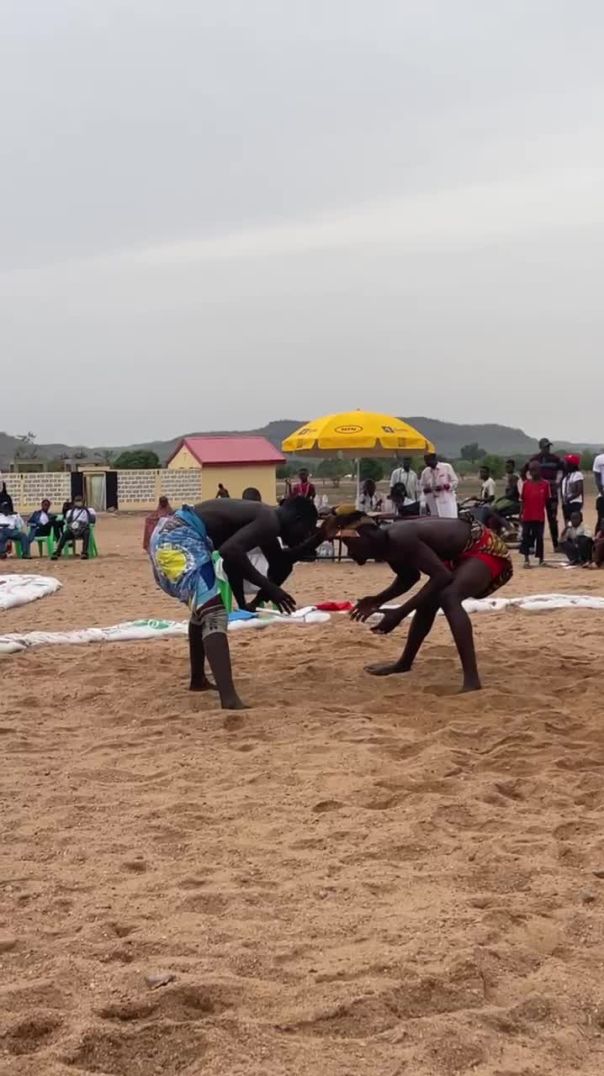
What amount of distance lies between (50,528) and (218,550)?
1287 centimetres

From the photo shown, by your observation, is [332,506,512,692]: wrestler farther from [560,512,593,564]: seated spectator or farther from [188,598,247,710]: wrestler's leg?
[560,512,593,564]: seated spectator

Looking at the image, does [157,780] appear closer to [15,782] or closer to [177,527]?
[15,782]

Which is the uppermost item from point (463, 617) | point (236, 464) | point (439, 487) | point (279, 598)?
point (236, 464)

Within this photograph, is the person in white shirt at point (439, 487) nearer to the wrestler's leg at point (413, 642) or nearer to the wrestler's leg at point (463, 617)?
the wrestler's leg at point (413, 642)

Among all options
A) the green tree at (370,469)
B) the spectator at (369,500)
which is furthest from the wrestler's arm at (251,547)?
the green tree at (370,469)

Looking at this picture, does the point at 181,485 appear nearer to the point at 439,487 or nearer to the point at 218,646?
the point at 439,487

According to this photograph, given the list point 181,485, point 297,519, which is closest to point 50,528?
point 297,519

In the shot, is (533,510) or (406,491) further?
(406,491)

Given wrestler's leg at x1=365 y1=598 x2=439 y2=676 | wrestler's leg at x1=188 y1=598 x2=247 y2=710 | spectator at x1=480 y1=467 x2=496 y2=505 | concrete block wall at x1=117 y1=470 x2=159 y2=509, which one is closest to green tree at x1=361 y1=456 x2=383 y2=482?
concrete block wall at x1=117 y1=470 x2=159 y2=509

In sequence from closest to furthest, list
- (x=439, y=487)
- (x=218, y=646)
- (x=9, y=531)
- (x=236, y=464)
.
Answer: (x=218, y=646), (x=439, y=487), (x=9, y=531), (x=236, y=464)

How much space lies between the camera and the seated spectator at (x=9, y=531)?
59.5 ft

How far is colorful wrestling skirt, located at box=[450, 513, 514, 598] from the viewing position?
271 inches

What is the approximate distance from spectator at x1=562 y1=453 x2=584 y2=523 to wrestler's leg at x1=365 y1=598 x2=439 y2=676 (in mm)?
8670

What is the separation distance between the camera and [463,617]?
6.57 m
